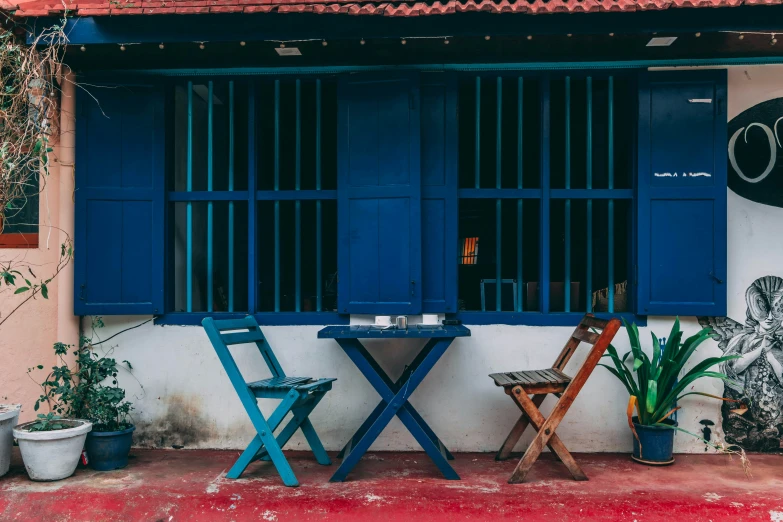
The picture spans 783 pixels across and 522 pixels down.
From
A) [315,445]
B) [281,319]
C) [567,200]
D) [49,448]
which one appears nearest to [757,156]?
[567,200]

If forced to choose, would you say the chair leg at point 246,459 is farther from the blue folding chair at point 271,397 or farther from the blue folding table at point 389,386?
the blue folding table at point 389,386

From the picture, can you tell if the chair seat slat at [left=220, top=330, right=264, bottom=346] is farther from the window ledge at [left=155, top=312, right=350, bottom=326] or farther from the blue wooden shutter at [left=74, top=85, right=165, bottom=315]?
the blue wooden shutter at [left=74, top=85, right=165, bottom=315]

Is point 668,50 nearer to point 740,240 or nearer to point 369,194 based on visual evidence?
point 740,240

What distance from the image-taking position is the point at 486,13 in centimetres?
443

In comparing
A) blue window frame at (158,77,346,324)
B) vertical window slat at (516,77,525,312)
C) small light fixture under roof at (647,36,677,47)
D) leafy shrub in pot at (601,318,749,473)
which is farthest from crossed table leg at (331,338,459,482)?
small light fixture under roof at (647,36,677,47)

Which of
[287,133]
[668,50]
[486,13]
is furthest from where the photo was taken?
[287,133]

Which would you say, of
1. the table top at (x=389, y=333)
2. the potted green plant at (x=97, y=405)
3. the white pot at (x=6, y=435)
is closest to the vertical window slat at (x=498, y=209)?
the table top at (x=389, y=333)

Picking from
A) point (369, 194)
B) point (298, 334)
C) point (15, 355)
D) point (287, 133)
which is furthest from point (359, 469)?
point (287, 133)

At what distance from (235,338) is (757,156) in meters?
4.12

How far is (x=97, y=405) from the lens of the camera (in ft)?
15.0

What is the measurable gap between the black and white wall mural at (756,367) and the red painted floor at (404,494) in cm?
29

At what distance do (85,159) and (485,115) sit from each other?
171 inches

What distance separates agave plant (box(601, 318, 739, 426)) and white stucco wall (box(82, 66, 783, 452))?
27 cm

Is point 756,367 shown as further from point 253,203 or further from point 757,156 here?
point 253,203
